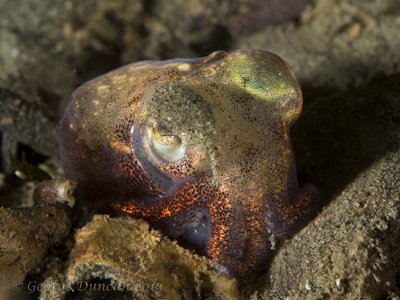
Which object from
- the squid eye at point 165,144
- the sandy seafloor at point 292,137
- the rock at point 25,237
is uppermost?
the squid eye at point 165,144

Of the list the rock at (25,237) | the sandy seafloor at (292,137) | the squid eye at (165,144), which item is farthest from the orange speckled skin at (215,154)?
the rock at (25,237)

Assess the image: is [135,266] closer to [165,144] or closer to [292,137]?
[165,144]

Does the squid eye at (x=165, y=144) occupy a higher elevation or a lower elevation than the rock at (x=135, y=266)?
higher

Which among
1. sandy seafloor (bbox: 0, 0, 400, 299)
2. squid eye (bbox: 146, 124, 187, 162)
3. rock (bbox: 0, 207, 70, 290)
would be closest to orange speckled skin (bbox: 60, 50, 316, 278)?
squid eye (bbox: 146, 124, 187, 162)

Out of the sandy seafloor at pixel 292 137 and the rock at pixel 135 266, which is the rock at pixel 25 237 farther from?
the rock at pixel 135 266

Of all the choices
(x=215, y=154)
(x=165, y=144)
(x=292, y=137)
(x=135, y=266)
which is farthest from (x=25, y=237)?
(x=292, y=137)

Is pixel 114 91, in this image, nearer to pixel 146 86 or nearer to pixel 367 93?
pixel 146 86

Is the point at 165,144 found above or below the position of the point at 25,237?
above
